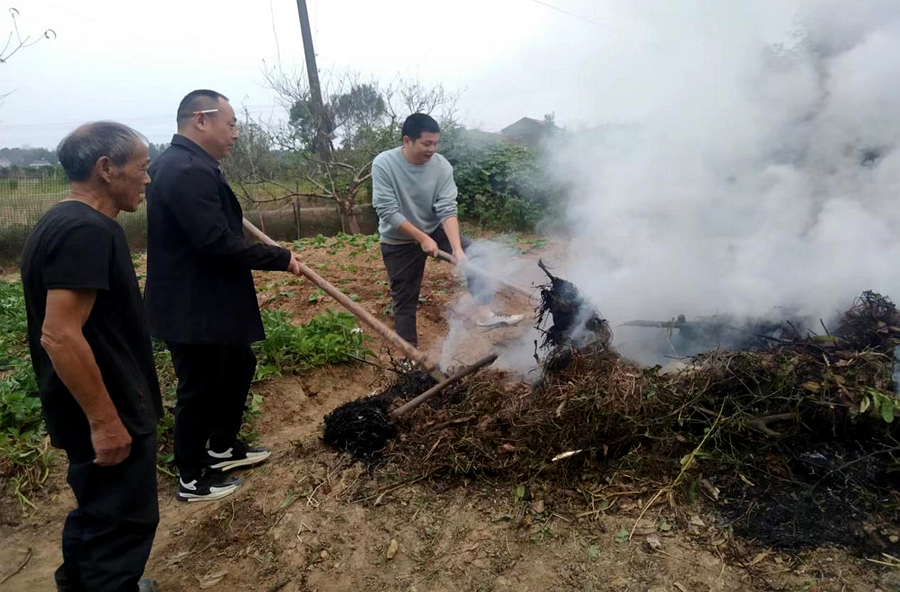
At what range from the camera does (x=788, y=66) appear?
5230 millimetres

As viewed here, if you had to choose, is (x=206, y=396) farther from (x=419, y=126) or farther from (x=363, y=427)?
(x=419, y=126)

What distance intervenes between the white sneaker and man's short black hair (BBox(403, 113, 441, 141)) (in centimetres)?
198

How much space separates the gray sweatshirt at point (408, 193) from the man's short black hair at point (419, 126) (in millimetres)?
267

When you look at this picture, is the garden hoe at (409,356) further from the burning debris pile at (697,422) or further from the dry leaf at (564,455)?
the dry leaf at (564,455)

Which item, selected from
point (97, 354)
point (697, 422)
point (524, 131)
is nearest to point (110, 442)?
point (97, 354)

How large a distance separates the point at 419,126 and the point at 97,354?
3181 millimetres

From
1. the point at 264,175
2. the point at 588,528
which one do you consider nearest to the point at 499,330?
the point at 588,528

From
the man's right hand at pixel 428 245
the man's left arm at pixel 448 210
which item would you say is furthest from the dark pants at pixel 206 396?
the man's left arm at pixel 448 210

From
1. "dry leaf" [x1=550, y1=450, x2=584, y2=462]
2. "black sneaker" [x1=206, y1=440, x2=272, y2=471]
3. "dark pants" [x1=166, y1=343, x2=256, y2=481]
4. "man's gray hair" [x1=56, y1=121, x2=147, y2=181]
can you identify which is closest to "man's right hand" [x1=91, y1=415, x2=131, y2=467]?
"man's gray hair" [x1=56, y1=121, x2=147, y2=181]

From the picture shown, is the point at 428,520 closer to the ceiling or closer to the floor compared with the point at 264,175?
closer to the floor

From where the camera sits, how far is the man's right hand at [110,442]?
2107 mm

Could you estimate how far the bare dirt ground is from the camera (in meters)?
2.45

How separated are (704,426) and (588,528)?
34.2 inches

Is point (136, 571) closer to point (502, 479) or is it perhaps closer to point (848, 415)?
point (502, 479)
